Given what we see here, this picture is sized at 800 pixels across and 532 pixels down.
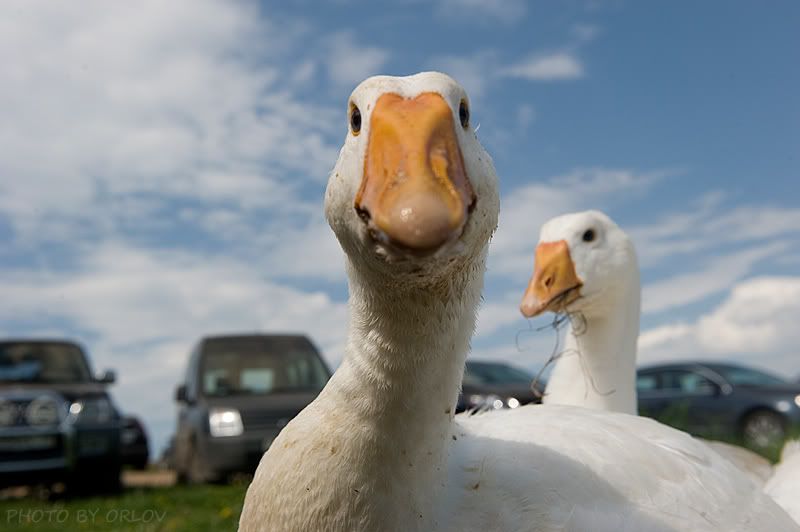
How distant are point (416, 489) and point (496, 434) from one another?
1.96ft

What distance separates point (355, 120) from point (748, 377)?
14.8m

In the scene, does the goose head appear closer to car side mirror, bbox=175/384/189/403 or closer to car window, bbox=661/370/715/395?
car side mirror, bbox=175/384/189/403

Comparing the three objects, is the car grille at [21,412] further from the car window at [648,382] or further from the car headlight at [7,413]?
the car window at [648,382]

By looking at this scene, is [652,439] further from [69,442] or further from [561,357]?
[69,442]


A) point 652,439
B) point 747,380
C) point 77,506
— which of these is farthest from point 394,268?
point 747,380

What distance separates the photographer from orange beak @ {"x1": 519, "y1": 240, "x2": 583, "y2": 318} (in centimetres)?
417

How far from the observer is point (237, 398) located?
948 cm

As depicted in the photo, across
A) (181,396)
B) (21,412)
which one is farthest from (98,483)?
(181,396)

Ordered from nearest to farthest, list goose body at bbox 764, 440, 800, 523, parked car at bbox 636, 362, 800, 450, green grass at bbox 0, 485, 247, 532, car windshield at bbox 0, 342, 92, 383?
goose body at bbox 764, 440, 800, 523 → green grass at bbox 0, 485, 247, 532 → car windshield at bbox 0, 342, 92, 383 → parked car at bbox 636, 362, 800, 450

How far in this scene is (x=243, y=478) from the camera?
908 cm

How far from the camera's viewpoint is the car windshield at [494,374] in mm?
11602

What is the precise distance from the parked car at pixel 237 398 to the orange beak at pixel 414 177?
745 centimetres

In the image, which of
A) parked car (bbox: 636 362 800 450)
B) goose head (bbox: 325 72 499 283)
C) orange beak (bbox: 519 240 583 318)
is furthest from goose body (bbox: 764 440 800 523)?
parked car (bbox: 636 362 800 450)

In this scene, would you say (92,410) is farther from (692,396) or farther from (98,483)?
(692,396)
